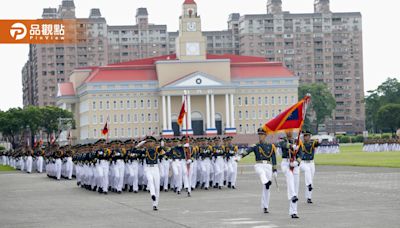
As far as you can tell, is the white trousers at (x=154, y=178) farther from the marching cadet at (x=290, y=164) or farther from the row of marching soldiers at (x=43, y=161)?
the row of marching soldiers at (x=43, y=161)

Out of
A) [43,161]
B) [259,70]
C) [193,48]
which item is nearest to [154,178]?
[43,161]

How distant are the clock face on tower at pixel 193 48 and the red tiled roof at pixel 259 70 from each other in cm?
682

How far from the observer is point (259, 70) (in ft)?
477

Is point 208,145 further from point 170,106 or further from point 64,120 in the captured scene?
point 170,106

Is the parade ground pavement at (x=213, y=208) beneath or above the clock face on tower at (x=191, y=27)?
beneath

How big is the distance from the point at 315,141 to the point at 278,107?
12004cm

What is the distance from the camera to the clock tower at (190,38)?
5699 inches

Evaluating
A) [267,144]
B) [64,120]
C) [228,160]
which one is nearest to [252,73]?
[64,120]

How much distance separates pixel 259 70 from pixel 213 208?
12311cm

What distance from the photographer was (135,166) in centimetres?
3138

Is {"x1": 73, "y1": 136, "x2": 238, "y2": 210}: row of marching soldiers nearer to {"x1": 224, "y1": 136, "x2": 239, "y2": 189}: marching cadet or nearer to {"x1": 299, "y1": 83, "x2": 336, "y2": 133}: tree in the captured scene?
{"x1": 224, "y1": 136, "x2": 239, "y2": 189}: marching cadet

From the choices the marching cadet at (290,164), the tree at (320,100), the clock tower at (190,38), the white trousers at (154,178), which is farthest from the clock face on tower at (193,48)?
the marching cadet at (290,164)

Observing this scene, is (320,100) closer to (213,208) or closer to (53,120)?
(53,120)

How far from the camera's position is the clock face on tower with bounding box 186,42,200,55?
14488 cm
